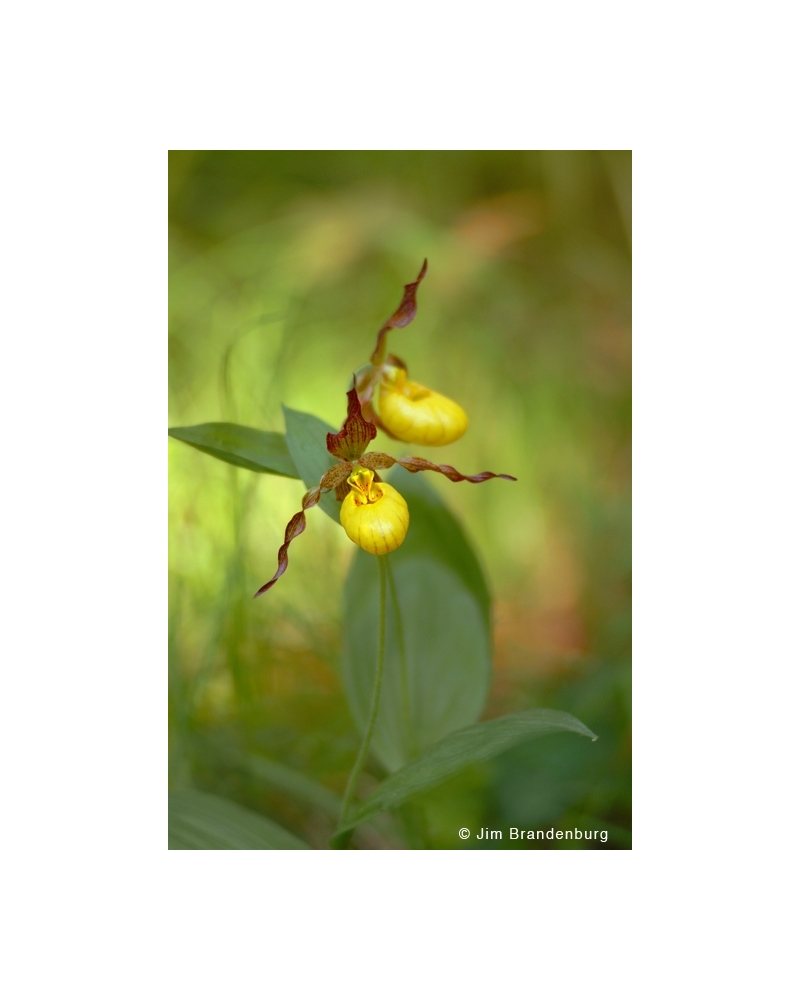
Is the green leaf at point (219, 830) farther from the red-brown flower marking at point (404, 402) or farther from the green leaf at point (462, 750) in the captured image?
the red-brown flower marking at point (404, 402)


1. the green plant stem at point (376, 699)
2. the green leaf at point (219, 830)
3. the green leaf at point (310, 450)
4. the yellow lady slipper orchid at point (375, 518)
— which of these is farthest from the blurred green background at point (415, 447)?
the yellow lady slipper orchid at point (375, 518)

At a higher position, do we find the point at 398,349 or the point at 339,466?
the point at 398,349

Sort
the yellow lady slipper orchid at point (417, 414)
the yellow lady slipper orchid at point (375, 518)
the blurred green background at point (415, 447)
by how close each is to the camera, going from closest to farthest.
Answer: the yellow lady slipper orchid at point (375, 518) → the yellow lady slipper orchid at point (417, 414) → the blurred green background at point (415, 447)

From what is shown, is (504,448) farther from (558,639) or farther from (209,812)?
(209,812)

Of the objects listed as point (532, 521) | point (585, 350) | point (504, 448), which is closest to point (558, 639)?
point (532, 521)

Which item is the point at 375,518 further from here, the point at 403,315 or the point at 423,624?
the point at 423,624
